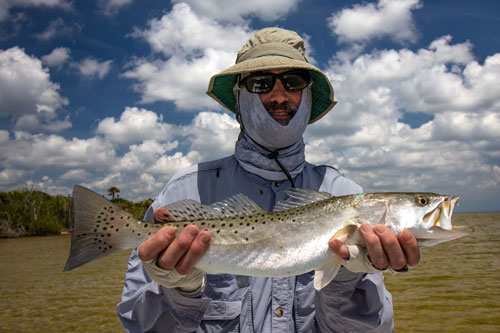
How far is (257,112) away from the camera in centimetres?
413

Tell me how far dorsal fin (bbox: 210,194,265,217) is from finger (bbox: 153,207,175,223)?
419 mm

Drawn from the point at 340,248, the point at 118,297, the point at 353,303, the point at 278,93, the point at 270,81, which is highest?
the point at 270,81

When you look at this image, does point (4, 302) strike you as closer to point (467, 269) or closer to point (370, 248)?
point (370, 248)

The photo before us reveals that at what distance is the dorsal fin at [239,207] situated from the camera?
338 centimetres

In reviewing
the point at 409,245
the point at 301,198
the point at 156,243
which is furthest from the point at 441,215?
the point at 156,243

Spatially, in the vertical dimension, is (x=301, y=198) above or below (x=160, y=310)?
above

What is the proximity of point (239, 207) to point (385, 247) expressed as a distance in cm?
131

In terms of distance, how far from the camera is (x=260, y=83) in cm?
421

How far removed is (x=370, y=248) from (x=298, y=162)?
151 cm

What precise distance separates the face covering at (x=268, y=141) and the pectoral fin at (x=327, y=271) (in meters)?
1.22

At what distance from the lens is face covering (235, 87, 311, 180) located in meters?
4.03

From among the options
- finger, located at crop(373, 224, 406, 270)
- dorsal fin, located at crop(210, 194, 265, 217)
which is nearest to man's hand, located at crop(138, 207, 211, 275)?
dorsal fin, located at crop(210, 194, 265, 217)

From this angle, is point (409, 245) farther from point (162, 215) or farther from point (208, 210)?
point (162, 215)

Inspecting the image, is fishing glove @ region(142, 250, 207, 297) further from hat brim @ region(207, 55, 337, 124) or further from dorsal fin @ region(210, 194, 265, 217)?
hat brim @ region(207, 55, 337, 124)
